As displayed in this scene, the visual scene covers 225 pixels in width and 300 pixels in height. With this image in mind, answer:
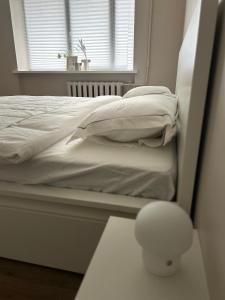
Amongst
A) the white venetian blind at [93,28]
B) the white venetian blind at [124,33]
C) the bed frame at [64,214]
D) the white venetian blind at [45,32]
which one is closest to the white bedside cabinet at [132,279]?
the bed frame at [64,214]

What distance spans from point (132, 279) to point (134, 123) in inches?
26.0

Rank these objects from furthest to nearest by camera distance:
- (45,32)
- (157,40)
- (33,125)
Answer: (45,32), (157,40), (33,125)

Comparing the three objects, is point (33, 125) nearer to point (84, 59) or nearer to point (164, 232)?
point (164, 232)

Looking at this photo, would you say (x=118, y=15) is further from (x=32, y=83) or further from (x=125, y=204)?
(x=125, y=204)

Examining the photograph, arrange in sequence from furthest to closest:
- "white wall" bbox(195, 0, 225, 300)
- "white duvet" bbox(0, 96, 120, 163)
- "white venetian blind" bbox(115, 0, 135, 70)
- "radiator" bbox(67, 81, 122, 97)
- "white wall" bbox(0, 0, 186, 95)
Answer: "radiator" bbox(67, 81, 122, 97) < "white venetian blind" bbox(115, 0, 135, 70) < "white wall" bbox(0, 0, 186, 95) < "white duvet" bbox(0, 96, 120, 163) < "white wall" bbox(195, 0, 225, 300)

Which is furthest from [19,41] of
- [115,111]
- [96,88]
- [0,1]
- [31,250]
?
[31,250]

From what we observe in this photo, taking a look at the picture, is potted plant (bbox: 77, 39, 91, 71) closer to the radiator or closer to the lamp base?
the radiator

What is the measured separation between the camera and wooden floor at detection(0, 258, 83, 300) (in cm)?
104

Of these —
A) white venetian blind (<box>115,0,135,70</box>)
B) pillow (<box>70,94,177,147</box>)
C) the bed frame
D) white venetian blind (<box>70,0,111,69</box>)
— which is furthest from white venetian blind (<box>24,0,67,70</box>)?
the bed frame

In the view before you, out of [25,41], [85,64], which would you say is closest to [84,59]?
[85,64]

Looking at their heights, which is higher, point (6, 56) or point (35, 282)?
point (6, 56)

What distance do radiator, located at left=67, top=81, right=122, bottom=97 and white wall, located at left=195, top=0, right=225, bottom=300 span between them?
2.43 meters

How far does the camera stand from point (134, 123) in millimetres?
1052

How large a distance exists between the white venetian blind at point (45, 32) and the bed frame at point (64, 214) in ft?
8.49
